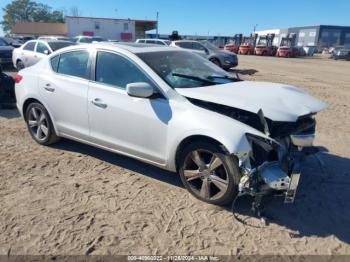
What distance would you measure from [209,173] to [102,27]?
58149 mm

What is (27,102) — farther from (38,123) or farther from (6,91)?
(6,91)

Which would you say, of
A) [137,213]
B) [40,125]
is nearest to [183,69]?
[137,213]

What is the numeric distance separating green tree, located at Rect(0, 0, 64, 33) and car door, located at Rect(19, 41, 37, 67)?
115 metres

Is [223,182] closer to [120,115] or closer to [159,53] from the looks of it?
[120,115]

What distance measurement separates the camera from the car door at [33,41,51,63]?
13.5 m

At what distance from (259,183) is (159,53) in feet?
7.37

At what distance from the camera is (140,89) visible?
3.88m

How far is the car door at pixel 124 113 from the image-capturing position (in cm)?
397

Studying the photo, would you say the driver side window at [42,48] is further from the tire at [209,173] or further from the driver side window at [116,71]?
the tire at [209,173]

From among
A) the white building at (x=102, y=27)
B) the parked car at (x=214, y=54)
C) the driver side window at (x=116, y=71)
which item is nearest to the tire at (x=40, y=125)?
the driver side window at (x=116, y=71)

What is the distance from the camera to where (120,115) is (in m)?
4.23

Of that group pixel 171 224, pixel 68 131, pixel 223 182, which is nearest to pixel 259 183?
pixel 223 182

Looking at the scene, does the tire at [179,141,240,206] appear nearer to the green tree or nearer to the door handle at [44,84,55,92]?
the door handle at [44,84,55,92]

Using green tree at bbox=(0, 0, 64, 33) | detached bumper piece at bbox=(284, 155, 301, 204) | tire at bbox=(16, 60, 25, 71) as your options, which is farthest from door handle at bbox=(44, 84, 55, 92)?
green tree at bbox=(0, 0, 64, 33)
